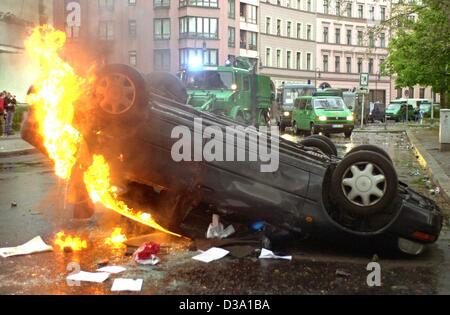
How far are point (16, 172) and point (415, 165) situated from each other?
9.04 metres

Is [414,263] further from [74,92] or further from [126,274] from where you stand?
[74,92]

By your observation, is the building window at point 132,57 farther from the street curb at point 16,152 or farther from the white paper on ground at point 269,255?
the street curb at point 16,152

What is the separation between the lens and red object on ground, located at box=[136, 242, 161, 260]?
495 cm

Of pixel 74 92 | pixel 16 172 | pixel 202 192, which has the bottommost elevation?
pixel 16 172

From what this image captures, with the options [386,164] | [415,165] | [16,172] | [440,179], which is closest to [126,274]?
[386,164]

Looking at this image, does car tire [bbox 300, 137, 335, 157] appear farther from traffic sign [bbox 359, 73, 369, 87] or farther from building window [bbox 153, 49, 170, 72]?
traffic sign [bbox 359, 73, 369, 87]

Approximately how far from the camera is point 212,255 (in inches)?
200

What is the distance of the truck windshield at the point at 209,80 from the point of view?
1811 centimetres

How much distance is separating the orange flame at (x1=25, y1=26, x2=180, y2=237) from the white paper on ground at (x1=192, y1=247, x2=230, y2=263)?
1041 mm

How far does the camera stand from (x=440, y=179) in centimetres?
952

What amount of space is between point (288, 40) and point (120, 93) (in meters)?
64.9

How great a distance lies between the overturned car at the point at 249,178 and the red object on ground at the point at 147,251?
0.43 meters

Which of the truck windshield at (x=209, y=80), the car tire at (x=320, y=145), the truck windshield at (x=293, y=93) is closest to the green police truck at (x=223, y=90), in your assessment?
the truck windshield at (x=209, y=80)

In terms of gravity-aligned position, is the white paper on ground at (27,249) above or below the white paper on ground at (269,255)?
below
